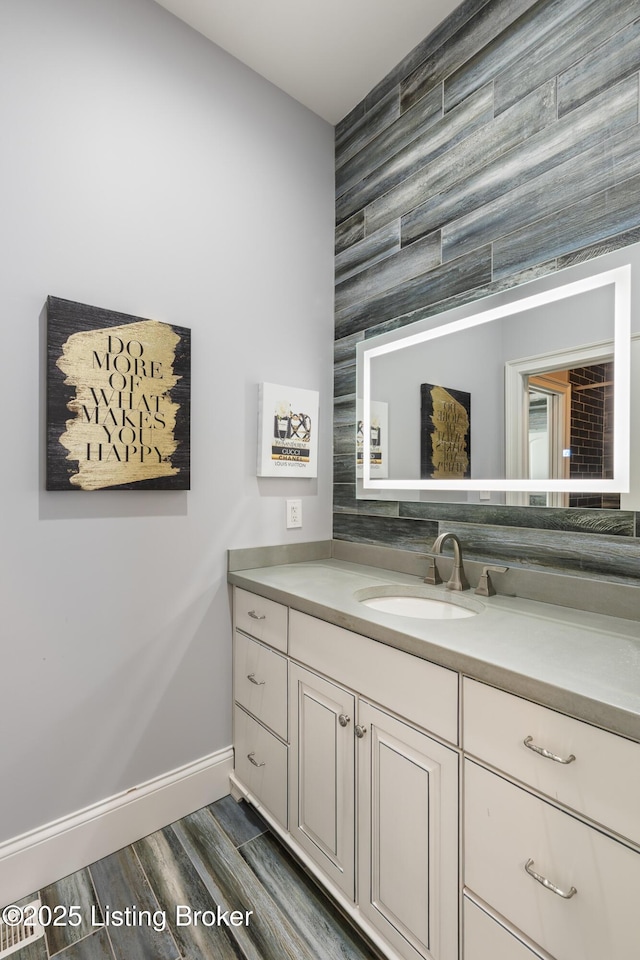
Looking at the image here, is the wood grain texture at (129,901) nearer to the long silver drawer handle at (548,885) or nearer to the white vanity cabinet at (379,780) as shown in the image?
the white vanity cabinet at (379,780)

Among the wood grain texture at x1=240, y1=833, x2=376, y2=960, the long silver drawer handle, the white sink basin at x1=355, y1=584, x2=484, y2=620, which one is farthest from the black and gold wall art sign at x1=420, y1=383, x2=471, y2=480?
the wood grain texture at x1=240, y1=833, x2=376, y2=960

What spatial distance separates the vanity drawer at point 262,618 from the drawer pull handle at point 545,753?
0.81 meters

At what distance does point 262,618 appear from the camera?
1.63 meters

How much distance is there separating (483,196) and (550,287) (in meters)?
0.44

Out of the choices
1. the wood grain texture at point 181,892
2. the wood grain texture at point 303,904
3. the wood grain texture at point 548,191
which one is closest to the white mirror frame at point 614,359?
the wood grain texture at point 548,191

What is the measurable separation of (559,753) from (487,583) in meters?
0.66

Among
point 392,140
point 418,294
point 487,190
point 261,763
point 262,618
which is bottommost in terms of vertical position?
point 261,763

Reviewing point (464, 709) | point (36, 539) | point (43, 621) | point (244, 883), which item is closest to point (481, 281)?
point (464, 709)

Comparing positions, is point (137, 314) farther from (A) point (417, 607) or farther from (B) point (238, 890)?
(B) point (238, 890)

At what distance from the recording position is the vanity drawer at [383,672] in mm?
1006

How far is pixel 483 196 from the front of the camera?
1551mm

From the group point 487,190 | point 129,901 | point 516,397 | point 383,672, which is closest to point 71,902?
point 129,901

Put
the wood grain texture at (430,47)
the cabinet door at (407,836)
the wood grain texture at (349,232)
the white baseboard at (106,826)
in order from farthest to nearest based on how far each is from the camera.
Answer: the wood grain texture at (349,232), the wood grain texture at (430,47), the white baseboard at (106,826), the cabinet door at (407,836)

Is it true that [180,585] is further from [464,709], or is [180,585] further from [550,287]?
[550,287]
